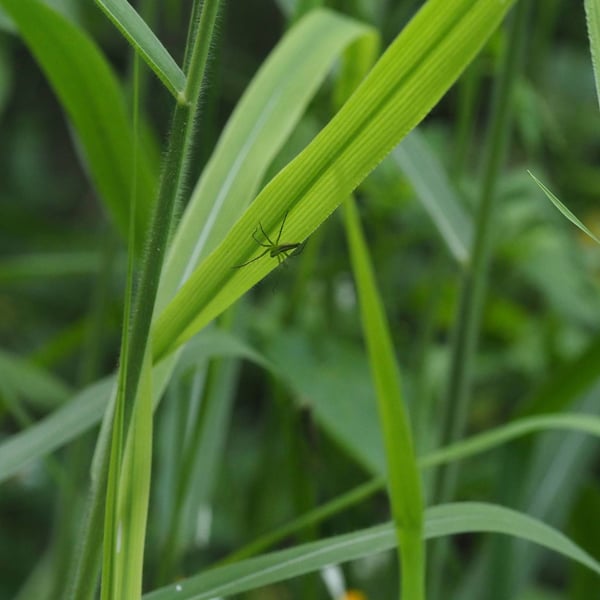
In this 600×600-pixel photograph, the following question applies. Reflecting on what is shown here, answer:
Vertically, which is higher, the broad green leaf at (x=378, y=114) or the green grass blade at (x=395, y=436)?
the broad green leaf at (x=378, y=114)

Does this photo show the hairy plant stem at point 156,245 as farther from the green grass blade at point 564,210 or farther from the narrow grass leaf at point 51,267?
the narrow grass leaf at point 51,267

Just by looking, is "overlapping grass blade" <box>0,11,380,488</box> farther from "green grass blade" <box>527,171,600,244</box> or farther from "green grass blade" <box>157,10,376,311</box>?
"green grass blade" <box>527,171,600,244</box>

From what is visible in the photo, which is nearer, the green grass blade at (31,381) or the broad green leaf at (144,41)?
the broad green leaf at (144,41)

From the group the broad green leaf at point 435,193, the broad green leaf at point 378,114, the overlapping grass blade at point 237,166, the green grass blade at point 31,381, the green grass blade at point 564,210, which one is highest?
the green grass blade at point 31,381

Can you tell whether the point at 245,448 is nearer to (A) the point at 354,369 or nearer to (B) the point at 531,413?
(A) the point at 354,369

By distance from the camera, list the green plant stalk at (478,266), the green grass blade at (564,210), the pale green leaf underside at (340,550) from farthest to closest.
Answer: the green plant stalk at (478,266) → the pale green leaf underside at (340,550) → the green grass blade at (564,210)

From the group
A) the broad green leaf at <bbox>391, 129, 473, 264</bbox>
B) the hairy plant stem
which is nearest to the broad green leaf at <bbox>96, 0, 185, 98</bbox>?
the hairy plant stem

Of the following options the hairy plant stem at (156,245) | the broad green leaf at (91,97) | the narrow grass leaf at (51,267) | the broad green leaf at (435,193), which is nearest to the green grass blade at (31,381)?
the narrow grass leaf at (51,267)

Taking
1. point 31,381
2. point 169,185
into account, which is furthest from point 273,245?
point 31,381

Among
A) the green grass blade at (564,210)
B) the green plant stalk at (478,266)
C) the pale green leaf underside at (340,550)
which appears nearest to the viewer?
the green grass blade at (564,210)
